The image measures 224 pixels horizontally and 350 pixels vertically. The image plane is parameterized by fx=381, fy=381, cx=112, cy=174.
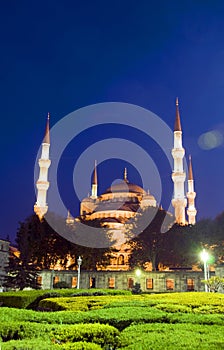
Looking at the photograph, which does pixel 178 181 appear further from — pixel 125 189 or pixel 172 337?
pixel 172 337

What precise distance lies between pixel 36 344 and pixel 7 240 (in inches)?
1655

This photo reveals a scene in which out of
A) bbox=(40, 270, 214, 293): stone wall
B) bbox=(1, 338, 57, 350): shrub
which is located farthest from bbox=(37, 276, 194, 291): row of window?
bbox=(1, 338, 57, 350): shrub

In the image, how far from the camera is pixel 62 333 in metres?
5.95

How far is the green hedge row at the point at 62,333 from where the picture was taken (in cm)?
588

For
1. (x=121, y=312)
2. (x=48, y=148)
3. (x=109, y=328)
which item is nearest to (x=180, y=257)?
(x=48, y=148)

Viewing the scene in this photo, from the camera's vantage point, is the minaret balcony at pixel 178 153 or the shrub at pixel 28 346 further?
the minaret balcony at pixel 178 153

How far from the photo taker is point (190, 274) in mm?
33906

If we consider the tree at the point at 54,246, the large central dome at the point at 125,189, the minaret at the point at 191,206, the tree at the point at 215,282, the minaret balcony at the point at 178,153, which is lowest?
the tree at the point at 215,282

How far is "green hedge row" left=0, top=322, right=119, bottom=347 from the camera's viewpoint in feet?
19.3

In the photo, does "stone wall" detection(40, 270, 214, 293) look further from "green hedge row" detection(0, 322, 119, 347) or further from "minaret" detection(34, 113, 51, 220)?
"green hedge row" detection(0, 322, 119, 347)

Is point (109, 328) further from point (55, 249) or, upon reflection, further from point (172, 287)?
point (55, 249)

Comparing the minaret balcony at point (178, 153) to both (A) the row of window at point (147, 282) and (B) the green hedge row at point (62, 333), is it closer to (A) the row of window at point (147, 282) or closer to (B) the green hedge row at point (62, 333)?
(A) the row of window at point (147, 282)

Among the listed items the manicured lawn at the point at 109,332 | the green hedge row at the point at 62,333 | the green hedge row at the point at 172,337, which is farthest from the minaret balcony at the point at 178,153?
the green hedge row at the point at 62,333

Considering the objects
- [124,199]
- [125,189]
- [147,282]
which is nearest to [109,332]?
[147,282]
